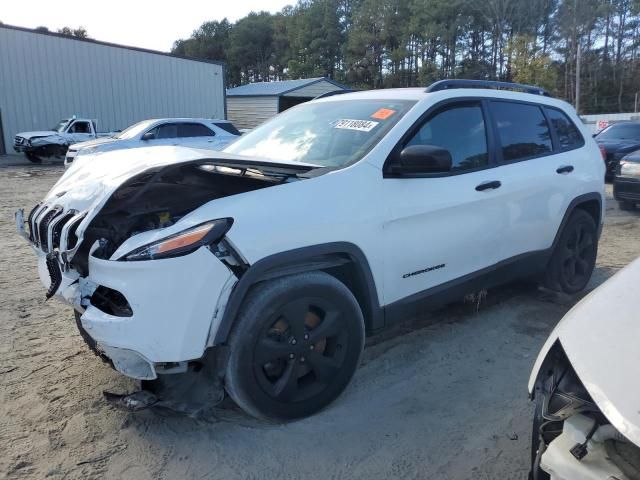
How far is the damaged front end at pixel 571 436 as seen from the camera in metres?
1.51

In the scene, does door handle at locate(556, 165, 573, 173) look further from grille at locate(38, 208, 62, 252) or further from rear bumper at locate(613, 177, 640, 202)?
rear bumper at locate(613, 177, 640, 202)

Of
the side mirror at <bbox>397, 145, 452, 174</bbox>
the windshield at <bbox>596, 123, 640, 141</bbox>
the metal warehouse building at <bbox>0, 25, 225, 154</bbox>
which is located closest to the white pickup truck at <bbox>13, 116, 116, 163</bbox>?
the metal warehouse building at <bbox>0, 25, 225, 154</bbox>

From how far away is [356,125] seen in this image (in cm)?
355

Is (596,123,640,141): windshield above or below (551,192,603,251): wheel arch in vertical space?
above

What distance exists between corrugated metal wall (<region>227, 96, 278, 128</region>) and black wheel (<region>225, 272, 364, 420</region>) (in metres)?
35.5

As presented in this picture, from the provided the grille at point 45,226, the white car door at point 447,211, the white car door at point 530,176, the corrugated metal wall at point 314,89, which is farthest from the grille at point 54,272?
the corrugated metal wall at point 314,89

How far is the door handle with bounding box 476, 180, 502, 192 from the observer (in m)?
3.72

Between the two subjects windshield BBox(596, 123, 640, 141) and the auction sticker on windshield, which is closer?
the auction sticker on windshield

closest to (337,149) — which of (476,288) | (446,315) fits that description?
(476,288)

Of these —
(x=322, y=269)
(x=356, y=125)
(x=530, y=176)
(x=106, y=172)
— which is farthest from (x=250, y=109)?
(x=322, y=269)

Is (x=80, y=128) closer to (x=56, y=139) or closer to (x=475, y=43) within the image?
(x=56, y=139)

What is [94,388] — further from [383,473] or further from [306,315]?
[383,473]

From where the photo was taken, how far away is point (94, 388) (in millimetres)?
3256

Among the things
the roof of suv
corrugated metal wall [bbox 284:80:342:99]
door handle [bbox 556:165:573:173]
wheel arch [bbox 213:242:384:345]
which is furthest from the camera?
corrugated metal wall [bbox 284:80:342:99]
